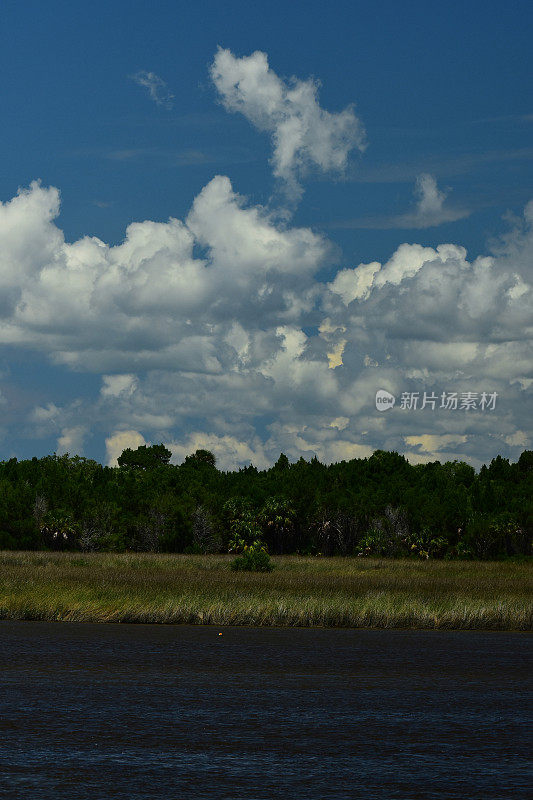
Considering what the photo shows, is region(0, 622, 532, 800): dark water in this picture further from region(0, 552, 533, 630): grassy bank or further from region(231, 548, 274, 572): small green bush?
region(231, 548, 274, 572): small green bush

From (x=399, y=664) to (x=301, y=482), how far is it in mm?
80163

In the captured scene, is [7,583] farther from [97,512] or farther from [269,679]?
[97,512]

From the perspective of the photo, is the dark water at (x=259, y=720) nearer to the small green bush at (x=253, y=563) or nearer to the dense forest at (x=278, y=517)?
the small green bush at (x=253, y=563)

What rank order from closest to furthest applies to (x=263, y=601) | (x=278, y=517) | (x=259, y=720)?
(x=259, y=720) < (x=263, y=601) < (x=278, y=517)

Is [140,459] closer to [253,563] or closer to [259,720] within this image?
[253,563]

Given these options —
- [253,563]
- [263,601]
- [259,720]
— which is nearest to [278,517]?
[253,563]

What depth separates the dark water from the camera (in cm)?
849

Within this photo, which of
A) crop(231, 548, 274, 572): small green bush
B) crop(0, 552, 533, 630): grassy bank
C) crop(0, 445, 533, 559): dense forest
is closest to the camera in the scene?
crop(0, 552, 533, 630): grassy bank

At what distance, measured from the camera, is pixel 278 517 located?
88562 millimetres

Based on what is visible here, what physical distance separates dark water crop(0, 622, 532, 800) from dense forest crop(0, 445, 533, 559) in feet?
201

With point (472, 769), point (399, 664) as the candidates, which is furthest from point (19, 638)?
point (472, 769)

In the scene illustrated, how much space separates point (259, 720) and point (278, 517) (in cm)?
7721

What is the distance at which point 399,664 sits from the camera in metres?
17.5

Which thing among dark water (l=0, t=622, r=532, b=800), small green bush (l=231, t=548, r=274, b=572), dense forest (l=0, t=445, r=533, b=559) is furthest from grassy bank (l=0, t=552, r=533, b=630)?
dense forest (l=0, t=445, r=533, b=559)
